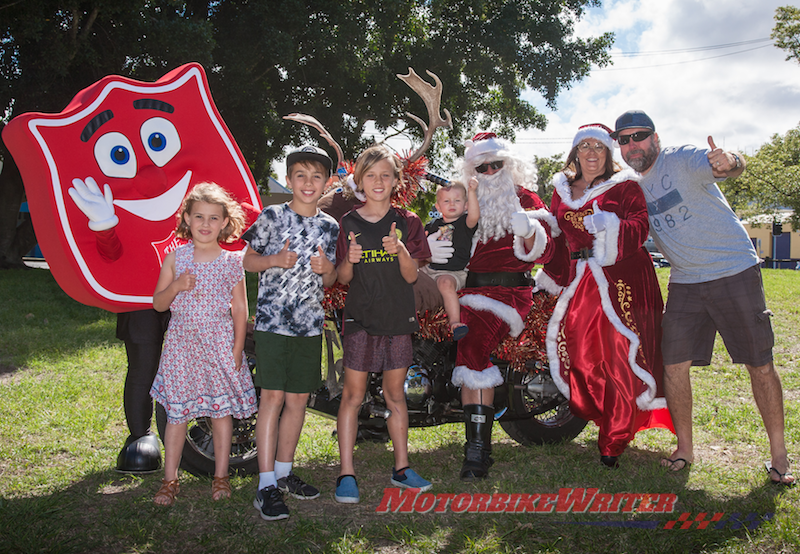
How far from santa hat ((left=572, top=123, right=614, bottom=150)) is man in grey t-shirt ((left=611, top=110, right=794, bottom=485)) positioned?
0.06 m

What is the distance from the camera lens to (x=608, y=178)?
141 inches

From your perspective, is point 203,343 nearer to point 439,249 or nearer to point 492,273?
point 439,249

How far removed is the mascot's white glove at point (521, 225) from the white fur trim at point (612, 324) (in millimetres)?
449

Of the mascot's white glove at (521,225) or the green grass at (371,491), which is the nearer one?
the green grass at (371,491)

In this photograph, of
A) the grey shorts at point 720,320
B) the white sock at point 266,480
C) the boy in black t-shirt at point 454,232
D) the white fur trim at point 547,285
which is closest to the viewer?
the white sock at point 266,480

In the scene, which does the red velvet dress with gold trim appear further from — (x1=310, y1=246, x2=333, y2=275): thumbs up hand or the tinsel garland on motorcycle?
(x1=310, y1=246, x2=333, y2=275): thumbs up hand

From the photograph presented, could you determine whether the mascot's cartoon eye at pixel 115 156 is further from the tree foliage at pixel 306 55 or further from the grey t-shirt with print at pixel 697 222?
the tree foliage at pixel 306 55

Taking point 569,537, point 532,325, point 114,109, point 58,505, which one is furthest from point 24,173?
point 569,537

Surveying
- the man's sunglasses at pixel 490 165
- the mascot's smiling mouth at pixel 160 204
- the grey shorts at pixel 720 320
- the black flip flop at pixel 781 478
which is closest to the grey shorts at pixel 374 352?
the man's sunglasses at pixel 490 165

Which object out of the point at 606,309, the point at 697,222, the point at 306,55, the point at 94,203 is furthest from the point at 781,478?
the point at 306,55

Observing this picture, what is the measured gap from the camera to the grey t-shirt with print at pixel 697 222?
11.1 ft

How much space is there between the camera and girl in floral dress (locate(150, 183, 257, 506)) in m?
2.96

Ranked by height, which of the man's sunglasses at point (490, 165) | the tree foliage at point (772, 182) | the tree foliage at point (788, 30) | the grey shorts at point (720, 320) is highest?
the tree foliage at point (788, 30)

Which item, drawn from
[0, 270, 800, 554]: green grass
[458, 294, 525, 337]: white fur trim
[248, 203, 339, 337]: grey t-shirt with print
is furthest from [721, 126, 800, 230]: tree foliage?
[248, 203, 339, 337]: grey t-shirt with print
